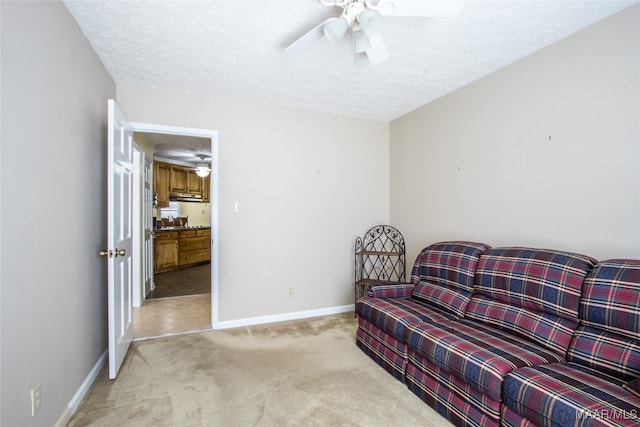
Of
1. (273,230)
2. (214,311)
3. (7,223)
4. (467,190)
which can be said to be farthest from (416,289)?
(7,223)

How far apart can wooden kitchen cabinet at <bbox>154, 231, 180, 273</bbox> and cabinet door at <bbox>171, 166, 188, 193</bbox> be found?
1.16 m

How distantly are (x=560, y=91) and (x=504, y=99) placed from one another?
44 cm

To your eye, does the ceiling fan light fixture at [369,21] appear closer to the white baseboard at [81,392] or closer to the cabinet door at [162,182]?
the white baseboard at [81,392]

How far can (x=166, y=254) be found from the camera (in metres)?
6.54

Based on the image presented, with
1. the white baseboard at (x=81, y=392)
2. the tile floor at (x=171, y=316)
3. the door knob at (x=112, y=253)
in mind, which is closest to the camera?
the white baseboard at (x=81, y=392)

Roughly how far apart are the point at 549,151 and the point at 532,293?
1.08 m

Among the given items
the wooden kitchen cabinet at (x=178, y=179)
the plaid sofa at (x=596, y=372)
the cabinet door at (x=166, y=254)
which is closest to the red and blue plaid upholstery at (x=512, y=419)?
the plaid sofa at (x=596, y=372)

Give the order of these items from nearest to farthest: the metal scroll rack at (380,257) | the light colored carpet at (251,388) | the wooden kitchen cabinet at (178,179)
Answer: the light colored carpet at (251,388) < the metal scroll rack at (380,257) < the wooden kitchen cabinet at (178,179)

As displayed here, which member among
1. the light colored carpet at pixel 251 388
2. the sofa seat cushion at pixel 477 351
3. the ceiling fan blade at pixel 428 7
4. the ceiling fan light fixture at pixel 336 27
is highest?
the ceiling fan blade at pixel 428 7

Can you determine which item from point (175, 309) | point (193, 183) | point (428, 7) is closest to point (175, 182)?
point (193, 183)

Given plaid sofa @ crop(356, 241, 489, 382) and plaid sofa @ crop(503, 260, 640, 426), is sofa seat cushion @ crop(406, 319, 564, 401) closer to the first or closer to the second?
plaid sofa @ crop(503, 260, 640, 426)

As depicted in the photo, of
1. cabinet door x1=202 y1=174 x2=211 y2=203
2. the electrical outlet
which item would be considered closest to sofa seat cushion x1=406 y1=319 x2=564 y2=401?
the electrical outlet

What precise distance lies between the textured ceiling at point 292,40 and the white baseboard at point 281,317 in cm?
240

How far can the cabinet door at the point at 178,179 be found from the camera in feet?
23.4
